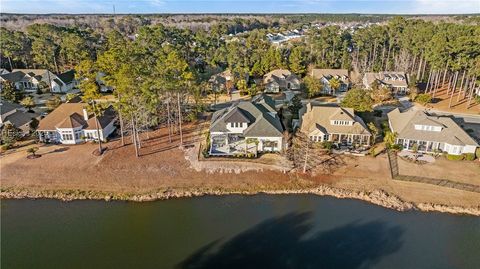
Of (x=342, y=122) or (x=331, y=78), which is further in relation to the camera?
(x=331, y=78)

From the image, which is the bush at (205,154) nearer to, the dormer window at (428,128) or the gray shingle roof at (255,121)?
the gray shingle roof at (255,121)

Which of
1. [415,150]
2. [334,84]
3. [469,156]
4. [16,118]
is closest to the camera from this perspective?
[469,156]

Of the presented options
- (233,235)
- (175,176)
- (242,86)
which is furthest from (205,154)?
(242,86)

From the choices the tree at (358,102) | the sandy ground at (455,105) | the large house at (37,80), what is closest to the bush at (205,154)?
the tree at (358,102)

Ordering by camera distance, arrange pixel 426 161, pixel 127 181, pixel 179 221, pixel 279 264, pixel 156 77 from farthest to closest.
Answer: pixel 156 77, pixel 426 161, pixel 127 181, pixel 179 221, pixel 279 264

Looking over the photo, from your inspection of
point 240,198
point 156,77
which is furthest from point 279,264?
point 156,77

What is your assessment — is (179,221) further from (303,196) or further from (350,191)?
(350,191)

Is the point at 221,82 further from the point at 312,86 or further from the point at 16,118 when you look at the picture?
the point at 16,118
